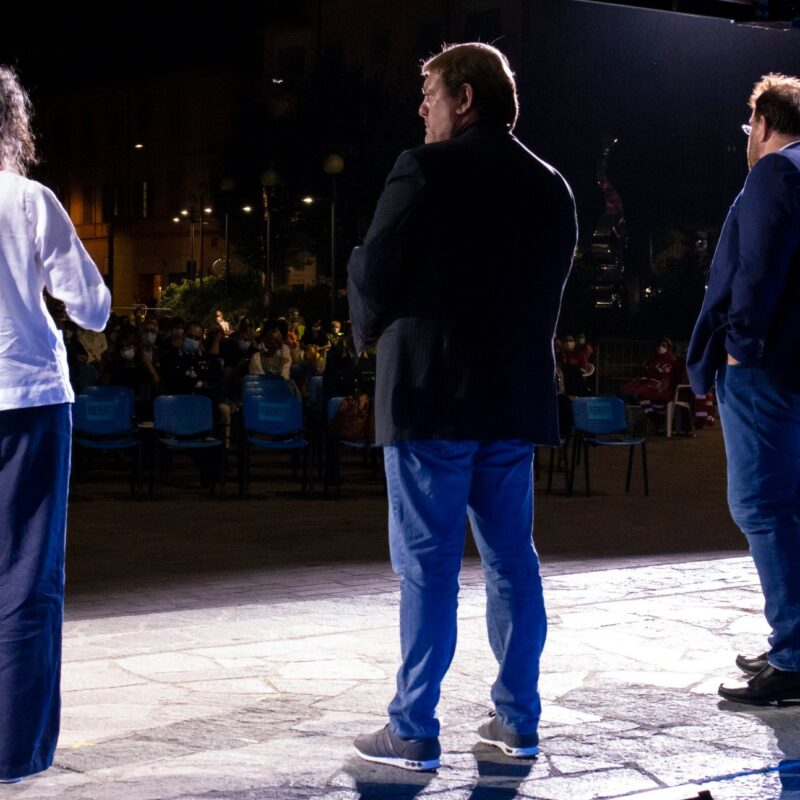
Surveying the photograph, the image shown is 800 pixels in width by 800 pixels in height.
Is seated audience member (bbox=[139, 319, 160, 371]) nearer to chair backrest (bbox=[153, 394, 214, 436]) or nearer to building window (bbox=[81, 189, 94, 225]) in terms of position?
chair backrest (bbox=[153, 394, 214, 436])

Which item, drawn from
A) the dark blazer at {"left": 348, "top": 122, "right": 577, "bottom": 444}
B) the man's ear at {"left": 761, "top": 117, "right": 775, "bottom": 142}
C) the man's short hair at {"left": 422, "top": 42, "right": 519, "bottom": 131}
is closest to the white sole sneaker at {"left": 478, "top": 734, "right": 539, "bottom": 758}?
the dark blazer at {"left": 348, "top": 122, "right": 577, "bottom": 444}

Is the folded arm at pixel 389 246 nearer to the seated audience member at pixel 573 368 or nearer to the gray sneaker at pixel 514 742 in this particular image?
the gray sneaker at pixel 514 742

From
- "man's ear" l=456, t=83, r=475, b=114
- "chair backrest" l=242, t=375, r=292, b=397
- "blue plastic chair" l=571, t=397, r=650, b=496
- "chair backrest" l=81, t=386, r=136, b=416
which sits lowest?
"blue plastic chair" l=571, t=397, r=650, b=496

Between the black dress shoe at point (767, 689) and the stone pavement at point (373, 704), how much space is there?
0.05 m

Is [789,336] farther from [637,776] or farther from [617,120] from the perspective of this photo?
[617,120]

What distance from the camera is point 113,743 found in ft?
13.8

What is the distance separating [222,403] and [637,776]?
38.3 ft

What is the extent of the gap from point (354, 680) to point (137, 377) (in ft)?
36.0

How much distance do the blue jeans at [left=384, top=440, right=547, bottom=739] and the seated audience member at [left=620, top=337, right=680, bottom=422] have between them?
58.5ft

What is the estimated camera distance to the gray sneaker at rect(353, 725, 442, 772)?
4.00m

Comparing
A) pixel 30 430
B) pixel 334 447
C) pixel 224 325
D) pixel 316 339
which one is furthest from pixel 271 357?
pixel 30 430

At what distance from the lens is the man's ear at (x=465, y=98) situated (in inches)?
162

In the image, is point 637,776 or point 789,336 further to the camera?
point 789,336

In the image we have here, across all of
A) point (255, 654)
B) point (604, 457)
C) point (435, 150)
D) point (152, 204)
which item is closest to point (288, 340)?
point (604, 457)
